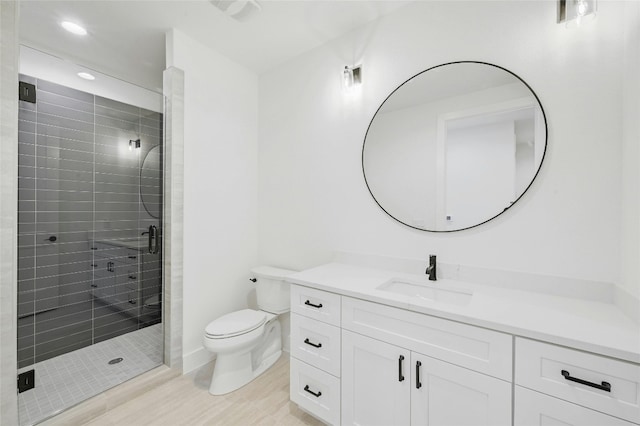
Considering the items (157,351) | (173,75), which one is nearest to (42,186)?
(173,75)

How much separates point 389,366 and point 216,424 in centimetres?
112

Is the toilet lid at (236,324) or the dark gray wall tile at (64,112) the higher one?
the dark gray wall tile at (64,112)

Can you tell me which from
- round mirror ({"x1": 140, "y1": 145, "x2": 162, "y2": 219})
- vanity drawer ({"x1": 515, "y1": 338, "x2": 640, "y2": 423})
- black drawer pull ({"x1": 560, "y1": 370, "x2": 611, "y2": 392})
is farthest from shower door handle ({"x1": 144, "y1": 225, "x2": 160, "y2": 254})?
black drawer pull ({"x1": 560, "y1": 370, "x2": 611, "y2": 392})

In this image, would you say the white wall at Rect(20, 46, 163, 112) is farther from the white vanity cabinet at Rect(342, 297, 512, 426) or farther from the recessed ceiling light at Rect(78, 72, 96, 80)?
the white vanity cabinet at Rect(342, 297, 512, 426)

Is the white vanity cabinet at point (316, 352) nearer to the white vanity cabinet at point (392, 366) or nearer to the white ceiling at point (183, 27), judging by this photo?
the white vanity cabinet at point (392, 366)

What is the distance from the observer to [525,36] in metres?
1.45

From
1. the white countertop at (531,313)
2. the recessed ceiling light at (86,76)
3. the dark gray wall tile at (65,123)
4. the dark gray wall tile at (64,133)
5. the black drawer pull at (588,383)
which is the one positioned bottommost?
the black drawer pull at (588,383)

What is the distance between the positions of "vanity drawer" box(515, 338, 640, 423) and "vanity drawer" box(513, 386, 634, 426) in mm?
19

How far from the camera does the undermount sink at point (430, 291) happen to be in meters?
1.48

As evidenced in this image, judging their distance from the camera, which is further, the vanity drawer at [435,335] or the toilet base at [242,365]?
the toilet base at [242,365]

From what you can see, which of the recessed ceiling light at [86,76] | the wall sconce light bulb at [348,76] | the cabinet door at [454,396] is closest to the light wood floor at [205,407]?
the cabinet door at [454,396]

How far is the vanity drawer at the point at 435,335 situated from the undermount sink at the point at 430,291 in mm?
194

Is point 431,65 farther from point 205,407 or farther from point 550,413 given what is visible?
point 205,407

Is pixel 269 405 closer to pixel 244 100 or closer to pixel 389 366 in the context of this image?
pixel 389 366
